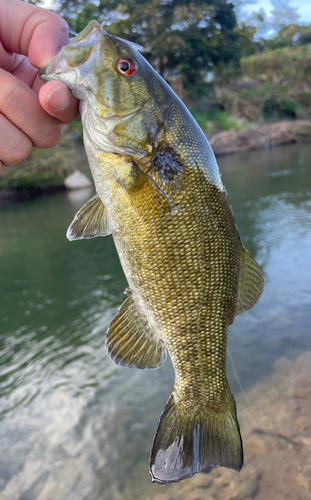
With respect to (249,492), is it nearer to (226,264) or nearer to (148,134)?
(226,264)

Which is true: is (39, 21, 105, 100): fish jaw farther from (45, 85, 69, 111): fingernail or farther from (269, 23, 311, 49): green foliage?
(269, 23, 311, 49): green foliage

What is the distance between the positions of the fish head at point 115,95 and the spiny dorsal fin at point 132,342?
27.5 inches

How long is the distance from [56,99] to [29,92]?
0.48 ft

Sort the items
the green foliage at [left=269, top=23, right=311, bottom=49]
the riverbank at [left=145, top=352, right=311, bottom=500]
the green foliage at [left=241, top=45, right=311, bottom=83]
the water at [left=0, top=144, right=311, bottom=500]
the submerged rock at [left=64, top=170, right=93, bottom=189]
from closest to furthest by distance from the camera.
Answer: the riverbank at [left=145, top=352, right=311, bottom=500], the water at [left=0, top=144, right=311, bottom=500], the submerged rock at [left=64, top=170, right=93, bottom=189], the green foliage at [left=241, top=45, right=311, bottom=83], the green foliage at [left=269, top=23, right=311, bottom=49]

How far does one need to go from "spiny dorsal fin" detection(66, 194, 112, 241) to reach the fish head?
25cm

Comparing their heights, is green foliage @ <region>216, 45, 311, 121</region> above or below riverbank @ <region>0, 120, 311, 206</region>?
above

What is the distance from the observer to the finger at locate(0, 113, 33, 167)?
4.91 ft

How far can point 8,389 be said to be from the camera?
395 centimetres

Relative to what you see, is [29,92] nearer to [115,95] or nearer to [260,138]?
[115,95]

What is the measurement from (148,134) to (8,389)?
3.37 m

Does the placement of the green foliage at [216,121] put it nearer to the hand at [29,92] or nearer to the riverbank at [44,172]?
the riverbank at [44,172]

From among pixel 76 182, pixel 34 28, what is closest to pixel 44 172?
pixel 76 182

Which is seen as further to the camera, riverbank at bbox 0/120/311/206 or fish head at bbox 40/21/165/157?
riverbank at bbox 0/120/311/206

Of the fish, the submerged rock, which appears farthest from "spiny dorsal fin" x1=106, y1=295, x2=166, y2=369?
the submerged rock
